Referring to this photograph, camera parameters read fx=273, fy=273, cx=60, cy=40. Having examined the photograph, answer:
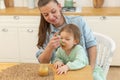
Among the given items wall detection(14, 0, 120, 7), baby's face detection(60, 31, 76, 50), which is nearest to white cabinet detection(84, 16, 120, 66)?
wall detection(14, 0, 120, 7)

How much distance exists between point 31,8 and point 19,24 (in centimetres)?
30

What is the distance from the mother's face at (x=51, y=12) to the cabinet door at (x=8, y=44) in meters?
1.53

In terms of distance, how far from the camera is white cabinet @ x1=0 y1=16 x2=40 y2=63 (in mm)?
3355

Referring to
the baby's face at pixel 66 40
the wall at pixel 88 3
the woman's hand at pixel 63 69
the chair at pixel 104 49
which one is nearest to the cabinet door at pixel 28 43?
the wall at pixel 88 3

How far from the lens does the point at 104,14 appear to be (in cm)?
324

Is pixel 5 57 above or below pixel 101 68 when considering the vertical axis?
below

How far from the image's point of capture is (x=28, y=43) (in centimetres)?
345

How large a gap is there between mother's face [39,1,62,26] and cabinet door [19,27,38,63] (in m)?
1.45

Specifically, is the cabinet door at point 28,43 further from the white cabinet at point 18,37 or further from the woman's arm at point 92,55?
the woman's arm at point 92,55

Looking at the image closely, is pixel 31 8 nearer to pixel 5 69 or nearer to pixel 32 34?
pixel 32 34

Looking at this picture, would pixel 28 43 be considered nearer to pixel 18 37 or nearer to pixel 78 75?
pixel 18 37

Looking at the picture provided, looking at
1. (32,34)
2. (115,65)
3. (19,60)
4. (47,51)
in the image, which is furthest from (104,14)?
(47,51)

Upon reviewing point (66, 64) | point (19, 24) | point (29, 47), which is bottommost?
point (29, 47)

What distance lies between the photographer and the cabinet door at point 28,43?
3.39 meters
